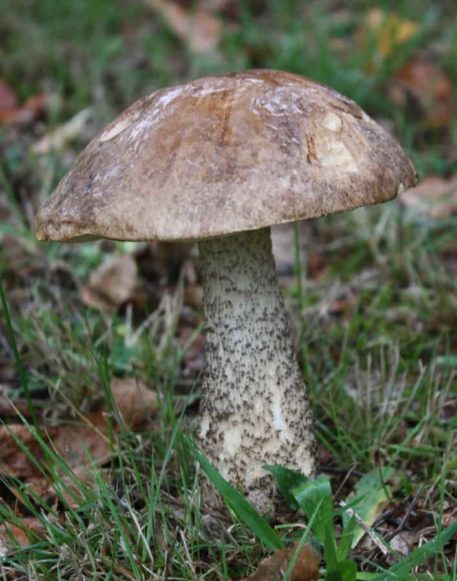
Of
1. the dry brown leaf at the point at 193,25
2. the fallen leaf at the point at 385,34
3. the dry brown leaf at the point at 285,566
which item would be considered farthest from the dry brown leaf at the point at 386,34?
the dry brown leaf at the point at 285,566

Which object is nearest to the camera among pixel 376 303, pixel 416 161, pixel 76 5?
pixel 376 303

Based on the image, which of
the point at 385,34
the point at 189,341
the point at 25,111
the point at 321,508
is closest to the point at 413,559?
the point at 321,508

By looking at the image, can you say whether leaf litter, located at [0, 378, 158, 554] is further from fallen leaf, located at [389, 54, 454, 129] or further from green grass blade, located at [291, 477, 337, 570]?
fallen leaf, located at [389, 54, 454, 129]

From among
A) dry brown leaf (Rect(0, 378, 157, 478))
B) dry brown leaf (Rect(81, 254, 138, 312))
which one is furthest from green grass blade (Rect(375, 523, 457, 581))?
dry brown leaf (Rect(81, 254, 138, 312))

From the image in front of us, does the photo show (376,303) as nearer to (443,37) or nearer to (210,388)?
(210,388)

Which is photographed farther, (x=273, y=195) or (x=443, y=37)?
(x=443, y=37)

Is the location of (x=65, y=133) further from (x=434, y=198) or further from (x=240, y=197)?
(x=240, y=197)

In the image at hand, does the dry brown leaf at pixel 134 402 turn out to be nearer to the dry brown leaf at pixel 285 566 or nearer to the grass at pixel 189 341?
the grass at pixel 189 341

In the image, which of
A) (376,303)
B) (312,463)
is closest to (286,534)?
(312,463)
